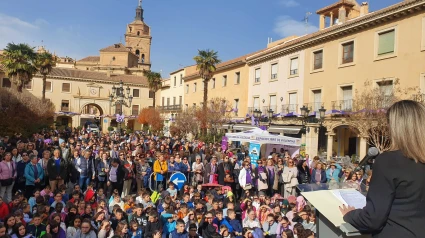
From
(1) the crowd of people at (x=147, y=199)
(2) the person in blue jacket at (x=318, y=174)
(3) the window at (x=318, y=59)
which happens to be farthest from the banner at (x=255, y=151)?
(3) the window at (x=318, y=59)

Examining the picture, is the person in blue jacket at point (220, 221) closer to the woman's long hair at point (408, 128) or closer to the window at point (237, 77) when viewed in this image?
the woman's long hair at point (408, 128)

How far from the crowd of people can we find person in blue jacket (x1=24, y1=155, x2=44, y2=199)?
0.08 feet

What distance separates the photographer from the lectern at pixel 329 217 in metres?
1.99

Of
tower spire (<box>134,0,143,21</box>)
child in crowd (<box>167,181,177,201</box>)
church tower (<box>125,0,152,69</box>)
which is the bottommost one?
child in crowd (<box>167,181,177,201</box>)

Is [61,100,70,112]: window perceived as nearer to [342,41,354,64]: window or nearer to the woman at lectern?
[342,41,354,64]: window

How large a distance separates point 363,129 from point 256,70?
662 inches

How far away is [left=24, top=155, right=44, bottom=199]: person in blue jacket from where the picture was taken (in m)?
9.74

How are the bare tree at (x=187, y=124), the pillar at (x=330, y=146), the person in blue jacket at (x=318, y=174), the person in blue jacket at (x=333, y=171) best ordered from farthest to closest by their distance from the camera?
the bare tree at (x=187, y=124)
the pillar at (x=330, y=146)
the person in blue jacket at (x=333, y=171)
the person in blue jacket at (x=318, y=174)

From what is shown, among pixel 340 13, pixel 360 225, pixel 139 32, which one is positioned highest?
pixel 139 32

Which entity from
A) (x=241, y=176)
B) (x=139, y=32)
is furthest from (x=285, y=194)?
(x=139, y=32)

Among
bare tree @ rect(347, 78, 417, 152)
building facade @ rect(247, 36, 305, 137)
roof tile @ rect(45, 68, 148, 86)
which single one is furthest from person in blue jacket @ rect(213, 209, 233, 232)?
roof tile @ rect(45, 68, 148, 86)

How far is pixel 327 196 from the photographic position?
226 cm

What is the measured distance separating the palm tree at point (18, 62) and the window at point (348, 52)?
29792mm

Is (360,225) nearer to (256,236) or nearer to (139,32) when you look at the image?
(256,236)
